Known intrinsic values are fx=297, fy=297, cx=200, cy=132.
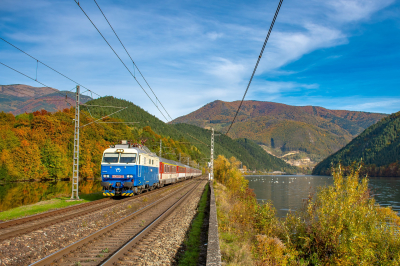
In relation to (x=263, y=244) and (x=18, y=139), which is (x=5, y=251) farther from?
(x=18, y=139)

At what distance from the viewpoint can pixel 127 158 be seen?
74.5 feet

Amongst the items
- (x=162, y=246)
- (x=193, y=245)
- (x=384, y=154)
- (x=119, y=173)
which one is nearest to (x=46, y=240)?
(x=162, y=246)

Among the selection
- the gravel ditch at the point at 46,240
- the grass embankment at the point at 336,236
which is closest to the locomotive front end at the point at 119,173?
the gravel ditch at the point at 46,240

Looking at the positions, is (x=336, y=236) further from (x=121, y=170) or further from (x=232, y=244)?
(x=121, y=170)

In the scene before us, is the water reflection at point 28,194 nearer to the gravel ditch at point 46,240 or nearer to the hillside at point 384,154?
the gravel ditch at point 46,240

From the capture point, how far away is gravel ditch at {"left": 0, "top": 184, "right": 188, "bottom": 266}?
7906 millimetres

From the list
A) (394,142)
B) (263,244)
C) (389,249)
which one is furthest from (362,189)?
(394,142)

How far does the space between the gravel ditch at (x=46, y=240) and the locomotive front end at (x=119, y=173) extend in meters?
7.75

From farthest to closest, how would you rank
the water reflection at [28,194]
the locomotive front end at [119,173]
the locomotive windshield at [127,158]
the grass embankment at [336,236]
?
the water reflection at [28,194], the locomotive windshield at [127,158], the locomotive front end at [119,173], the grass embankment at [336,236]

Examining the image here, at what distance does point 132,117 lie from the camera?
509 ft

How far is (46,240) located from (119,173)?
1246 centimetres

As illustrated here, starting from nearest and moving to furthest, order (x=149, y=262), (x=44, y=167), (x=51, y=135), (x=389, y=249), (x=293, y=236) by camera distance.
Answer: (x=149, y=262)
(x=389, y=249)
(x=293, y=236)
(x=44, y=167)
(x=51, y=135)

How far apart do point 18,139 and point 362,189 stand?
66500mm

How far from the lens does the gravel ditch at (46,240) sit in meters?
7.91
